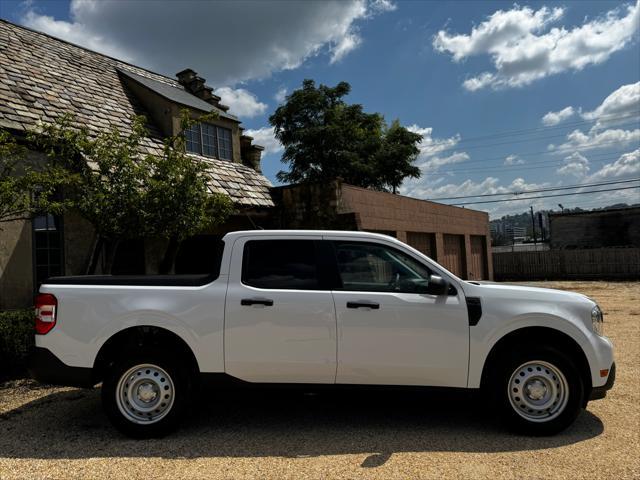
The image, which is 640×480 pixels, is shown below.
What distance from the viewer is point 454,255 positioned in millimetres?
21281

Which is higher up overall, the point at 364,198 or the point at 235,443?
the point at 364,198

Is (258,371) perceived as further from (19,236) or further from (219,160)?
(219,160)

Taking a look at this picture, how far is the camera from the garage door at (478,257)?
23.7 m

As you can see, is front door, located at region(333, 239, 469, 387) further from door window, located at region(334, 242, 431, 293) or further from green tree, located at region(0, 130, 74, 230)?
green tree, located at region(0, 130, 74, 230)

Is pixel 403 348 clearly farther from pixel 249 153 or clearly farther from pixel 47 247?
pixel 249 153

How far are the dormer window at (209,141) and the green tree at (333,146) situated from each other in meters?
17.1

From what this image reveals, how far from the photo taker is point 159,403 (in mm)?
4203

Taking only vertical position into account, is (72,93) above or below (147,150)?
above

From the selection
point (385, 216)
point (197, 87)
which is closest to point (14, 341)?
point (385, 216)

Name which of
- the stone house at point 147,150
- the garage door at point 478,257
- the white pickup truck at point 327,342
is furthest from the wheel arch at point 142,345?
the garage door at point 478,257

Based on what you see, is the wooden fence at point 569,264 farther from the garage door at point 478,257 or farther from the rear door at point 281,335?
the rear door at point 281,335

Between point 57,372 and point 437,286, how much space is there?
138 inches

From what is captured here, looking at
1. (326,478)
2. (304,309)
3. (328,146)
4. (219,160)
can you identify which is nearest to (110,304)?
(304,309)

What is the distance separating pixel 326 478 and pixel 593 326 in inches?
109
